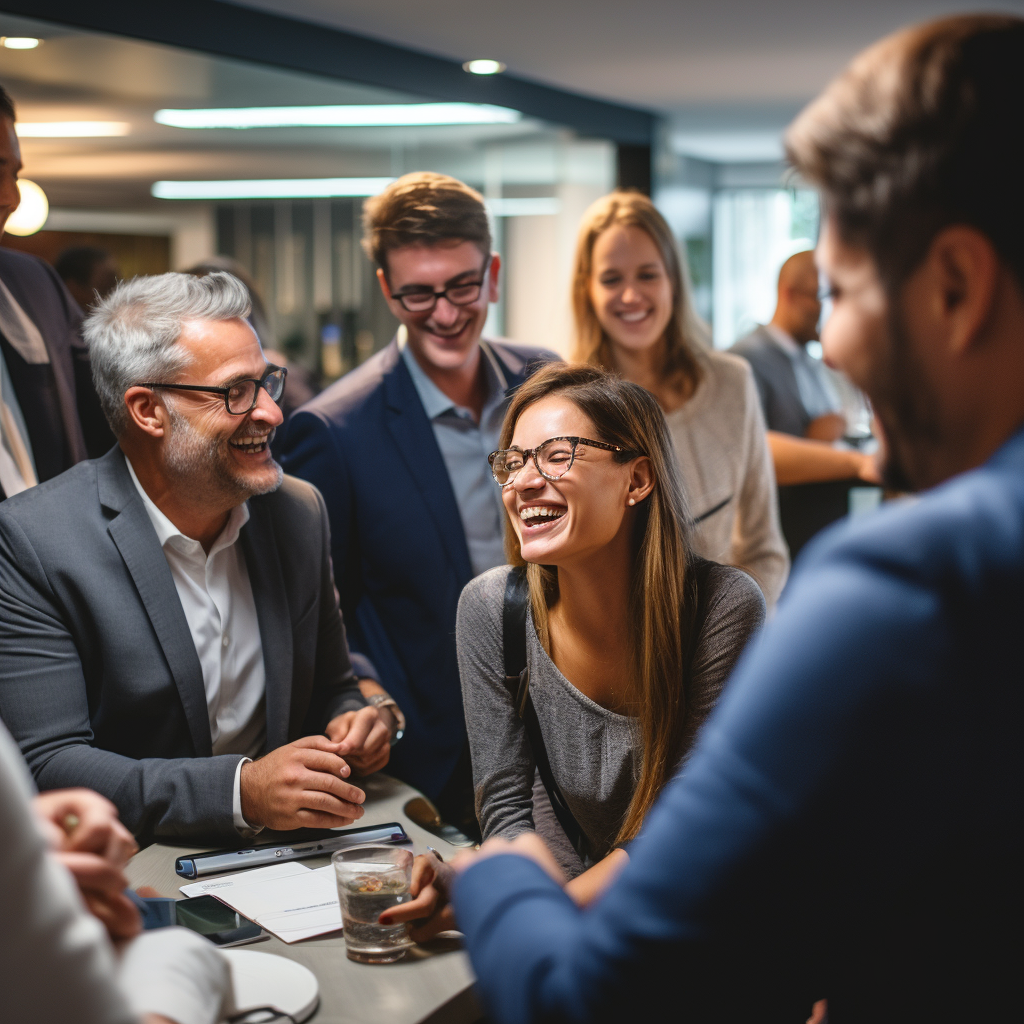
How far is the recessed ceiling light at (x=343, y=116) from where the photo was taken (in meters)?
4.97

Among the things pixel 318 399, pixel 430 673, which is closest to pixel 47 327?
pixel 318 399

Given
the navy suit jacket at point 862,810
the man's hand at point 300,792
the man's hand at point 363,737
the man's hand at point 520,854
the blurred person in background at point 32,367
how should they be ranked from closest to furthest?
the navy suit jacket at point 862,810
the man's hand at point 520,854
the man's hand at point 300,792
the man's hand at point 363,737
the blurred person in background at point 32,367

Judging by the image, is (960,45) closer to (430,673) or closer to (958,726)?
(958,726)

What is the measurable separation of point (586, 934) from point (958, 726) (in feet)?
0.93

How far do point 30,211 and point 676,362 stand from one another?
259cm

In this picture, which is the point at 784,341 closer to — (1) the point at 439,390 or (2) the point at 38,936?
(1) the point at 439,390

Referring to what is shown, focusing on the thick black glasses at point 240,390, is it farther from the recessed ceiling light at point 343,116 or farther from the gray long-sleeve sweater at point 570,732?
the recessed ceiling light at point 343,116

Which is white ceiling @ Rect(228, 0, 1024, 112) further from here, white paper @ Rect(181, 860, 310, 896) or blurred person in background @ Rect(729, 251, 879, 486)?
white paper @ Rect(181, 860, 310, 896)

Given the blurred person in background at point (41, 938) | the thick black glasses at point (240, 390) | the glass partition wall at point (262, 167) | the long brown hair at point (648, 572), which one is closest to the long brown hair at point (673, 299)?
the glass partition wall at point (262, 167)

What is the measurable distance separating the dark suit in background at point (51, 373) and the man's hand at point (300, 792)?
1.28 meters

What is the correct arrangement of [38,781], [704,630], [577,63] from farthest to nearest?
1. [577,63]
2. [704,630]
3. [38,781]

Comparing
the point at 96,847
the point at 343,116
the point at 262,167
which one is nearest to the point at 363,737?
the point at 96,847

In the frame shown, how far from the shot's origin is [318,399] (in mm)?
2715

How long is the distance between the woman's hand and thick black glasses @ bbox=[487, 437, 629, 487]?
0.75m
